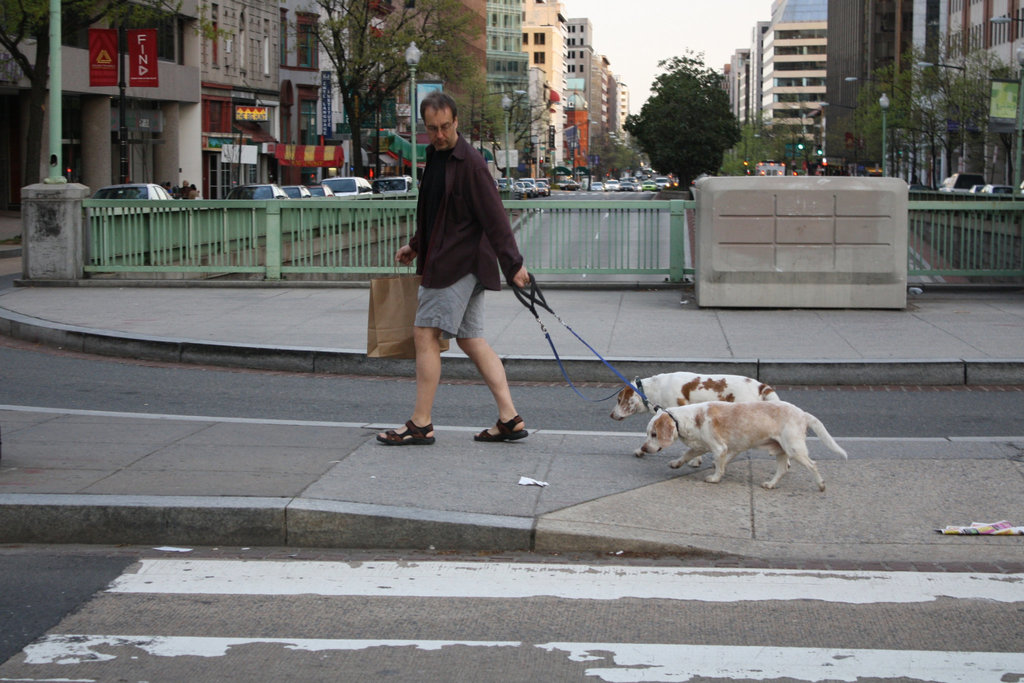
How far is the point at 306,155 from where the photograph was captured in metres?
65.6

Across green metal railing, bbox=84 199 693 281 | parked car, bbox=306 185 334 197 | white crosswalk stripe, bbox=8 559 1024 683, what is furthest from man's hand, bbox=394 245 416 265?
parked car, bbox=306 185 334 197

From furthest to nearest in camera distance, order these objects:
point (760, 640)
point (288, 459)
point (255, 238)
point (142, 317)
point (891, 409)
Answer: point (255, 238), point (142, 317), point (891, 409), point (288, 459), point (760, 640)

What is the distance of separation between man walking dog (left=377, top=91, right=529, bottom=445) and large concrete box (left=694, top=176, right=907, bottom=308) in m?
7.64

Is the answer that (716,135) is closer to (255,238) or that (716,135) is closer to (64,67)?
(64,67)

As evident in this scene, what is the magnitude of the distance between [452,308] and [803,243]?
325 inches

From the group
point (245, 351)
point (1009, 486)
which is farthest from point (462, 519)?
point (245, 351)

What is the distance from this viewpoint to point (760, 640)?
14.9 feet

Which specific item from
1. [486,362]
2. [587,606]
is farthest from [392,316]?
[587,606]

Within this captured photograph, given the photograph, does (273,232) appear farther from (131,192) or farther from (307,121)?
(307,121)

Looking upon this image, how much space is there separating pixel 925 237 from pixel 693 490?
10.8 meters

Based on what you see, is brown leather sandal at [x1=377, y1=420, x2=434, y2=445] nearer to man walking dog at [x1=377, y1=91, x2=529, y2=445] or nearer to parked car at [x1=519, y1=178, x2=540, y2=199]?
man walking dog at [x1=377, y1=91, x2=529, y2=445]

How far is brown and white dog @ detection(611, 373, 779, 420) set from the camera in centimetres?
734

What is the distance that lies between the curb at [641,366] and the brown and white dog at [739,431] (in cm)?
398

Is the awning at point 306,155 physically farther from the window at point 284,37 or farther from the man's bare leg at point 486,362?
the man's bare leg at point 486,362
